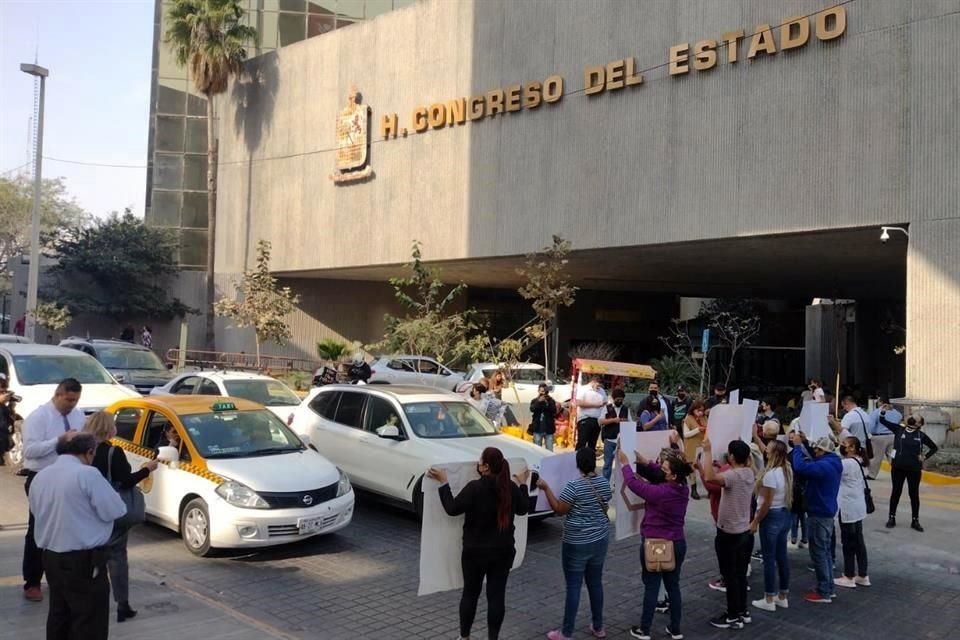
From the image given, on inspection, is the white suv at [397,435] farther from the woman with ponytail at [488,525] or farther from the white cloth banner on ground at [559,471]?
the woman with ponytail at [488,525]

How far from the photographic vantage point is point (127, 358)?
61.4 ft

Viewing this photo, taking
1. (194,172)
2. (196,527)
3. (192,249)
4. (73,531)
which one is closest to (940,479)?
(196,527)

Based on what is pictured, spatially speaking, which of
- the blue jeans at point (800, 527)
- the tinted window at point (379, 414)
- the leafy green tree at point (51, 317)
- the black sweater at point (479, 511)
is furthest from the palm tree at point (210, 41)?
the black sweater at point (479, 511)

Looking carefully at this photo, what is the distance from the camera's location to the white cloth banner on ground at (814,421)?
842 centimetres

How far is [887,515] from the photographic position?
451 inches

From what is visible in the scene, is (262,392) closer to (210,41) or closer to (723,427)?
(723,427)

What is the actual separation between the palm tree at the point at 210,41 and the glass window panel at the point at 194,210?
592cm

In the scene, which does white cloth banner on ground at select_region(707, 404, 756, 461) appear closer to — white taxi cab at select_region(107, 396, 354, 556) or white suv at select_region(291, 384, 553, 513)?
white suv at select_region(291, 384, 553, 513)

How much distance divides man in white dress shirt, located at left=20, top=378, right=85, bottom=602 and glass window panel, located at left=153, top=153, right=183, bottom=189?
36.4 m

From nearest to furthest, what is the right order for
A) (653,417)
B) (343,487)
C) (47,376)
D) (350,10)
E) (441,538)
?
(441,538) → (343,487) → (47,376) → (653,417) → (350,10)

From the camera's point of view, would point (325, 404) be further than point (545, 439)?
No

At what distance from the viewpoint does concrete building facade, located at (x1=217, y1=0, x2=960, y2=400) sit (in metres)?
17.0

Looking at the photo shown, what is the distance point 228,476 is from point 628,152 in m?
16.3

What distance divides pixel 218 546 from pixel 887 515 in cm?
906
